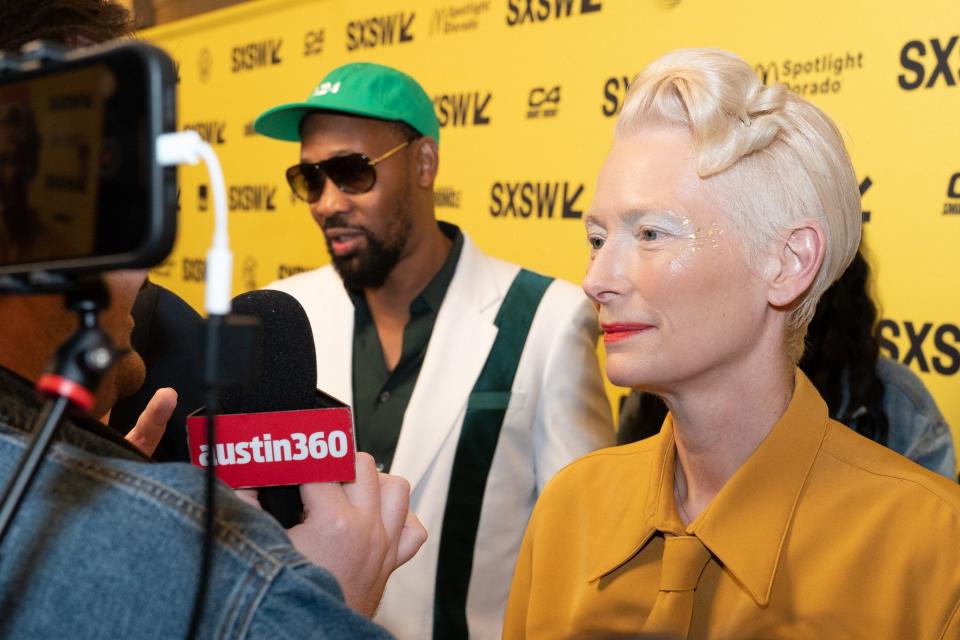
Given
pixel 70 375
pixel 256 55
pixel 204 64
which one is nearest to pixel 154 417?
pixel 70 375

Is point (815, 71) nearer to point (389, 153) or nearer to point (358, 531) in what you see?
point (389, 153)

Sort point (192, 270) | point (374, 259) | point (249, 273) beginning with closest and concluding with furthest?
point (374, 259), point (249, 273), point (192, 270)

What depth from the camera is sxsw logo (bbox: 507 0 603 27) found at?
11.0 ft

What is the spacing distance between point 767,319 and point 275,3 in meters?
3.83

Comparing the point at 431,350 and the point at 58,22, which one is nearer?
the point at 58,22

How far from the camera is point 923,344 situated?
2625 mm

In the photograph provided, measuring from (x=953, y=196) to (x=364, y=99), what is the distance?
1.54 m

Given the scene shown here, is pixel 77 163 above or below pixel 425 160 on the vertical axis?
below

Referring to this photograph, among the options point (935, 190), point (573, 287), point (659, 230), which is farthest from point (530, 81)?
point (659, 230)

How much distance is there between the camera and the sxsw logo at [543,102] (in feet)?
11.4

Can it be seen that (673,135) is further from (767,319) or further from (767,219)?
(767,319)

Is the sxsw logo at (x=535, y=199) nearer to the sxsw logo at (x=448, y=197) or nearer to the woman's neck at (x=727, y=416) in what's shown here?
the sxsw logo at (x=448, y=197)

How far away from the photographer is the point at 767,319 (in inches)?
57.4

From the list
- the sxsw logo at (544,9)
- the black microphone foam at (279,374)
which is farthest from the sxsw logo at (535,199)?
the black microphone foam at (279,374)
